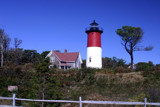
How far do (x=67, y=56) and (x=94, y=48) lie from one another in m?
10.6

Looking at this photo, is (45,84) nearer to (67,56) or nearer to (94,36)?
(94,36)

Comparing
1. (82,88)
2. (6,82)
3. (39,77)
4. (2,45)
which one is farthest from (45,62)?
(2,45)

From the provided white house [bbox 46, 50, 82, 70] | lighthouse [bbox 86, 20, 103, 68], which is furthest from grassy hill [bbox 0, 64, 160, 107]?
white house [bbox 46, 50, 82, 70]

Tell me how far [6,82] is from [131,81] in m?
13.0

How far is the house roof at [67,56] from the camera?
1537 inches

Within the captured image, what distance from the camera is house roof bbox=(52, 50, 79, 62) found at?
128 ft

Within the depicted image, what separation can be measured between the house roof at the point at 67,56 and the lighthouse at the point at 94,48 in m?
8.50

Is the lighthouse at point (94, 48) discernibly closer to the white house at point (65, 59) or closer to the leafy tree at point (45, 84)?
the white house at point (65, 59)

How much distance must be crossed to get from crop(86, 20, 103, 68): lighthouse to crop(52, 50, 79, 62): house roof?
8.50m

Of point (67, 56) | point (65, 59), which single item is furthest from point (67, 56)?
point (65, 59)

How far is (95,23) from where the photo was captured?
3222 cm

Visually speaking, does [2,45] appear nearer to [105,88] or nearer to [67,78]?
[67,78]

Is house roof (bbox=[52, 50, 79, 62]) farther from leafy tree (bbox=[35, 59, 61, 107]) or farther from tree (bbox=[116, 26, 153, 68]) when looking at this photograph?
leafy tree (bbox=[35, 59, 61, 107])

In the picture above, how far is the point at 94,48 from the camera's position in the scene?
101 ft
